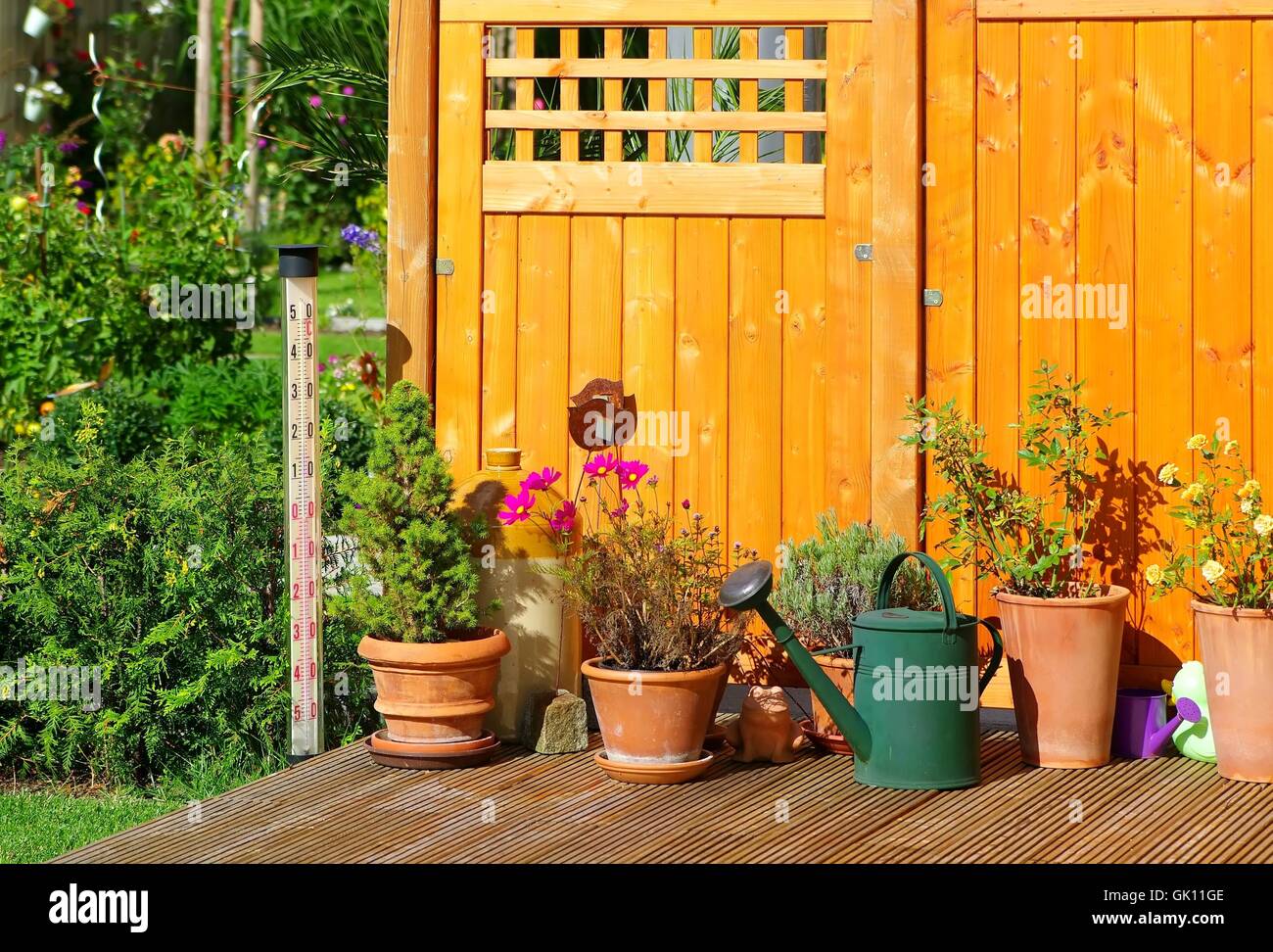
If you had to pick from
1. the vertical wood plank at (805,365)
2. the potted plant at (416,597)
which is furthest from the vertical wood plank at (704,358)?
the potted plant at (416,597)

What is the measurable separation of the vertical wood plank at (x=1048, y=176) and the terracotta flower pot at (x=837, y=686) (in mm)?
1141

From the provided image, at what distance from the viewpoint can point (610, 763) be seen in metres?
4.66

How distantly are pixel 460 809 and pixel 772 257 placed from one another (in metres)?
2.05

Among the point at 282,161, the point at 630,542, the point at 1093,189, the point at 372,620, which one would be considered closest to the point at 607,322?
the point at 630,542

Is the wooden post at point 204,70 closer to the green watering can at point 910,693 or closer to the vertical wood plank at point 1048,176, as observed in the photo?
the vertical wood plank at point 1048,176

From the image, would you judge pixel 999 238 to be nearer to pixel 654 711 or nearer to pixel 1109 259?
pixel 1109 259

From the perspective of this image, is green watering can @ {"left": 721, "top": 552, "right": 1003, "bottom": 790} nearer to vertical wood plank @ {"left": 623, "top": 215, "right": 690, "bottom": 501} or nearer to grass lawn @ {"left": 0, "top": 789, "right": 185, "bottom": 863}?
vertical wood plank @ {"left": 623, "top": 215, "right": 690, "bottom": 501}

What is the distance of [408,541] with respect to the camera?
4.70 metres

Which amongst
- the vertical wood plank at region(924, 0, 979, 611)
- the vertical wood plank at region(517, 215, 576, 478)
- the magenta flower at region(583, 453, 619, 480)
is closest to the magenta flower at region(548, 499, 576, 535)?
the magenta flower at region(583, 453, 619, 480)

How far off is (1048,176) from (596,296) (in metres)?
1.48

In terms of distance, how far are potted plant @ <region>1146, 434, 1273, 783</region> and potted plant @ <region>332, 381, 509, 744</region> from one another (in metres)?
2.01

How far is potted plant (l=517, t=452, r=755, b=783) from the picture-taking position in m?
4.61

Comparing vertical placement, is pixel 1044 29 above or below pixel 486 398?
above

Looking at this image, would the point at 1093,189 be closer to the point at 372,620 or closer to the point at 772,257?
the point at 772,257
